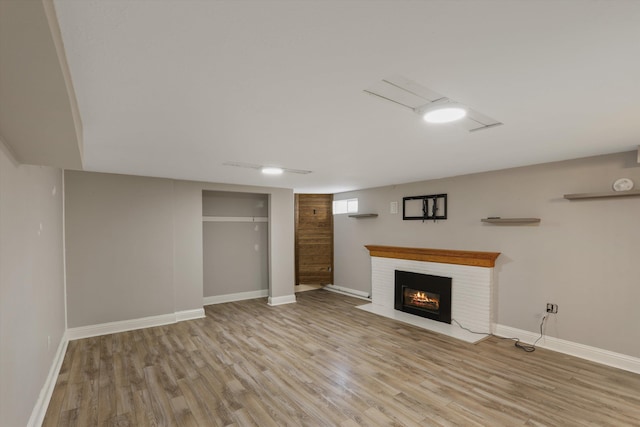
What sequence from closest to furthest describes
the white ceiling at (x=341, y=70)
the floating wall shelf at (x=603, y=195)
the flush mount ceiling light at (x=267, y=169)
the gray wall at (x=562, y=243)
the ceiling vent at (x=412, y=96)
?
the white ceiling at (x=341, y=70), the ceiling vent at (x=412, y=96), the floating wall shelf at (x=603, y=195), the gray wall at (x=562, y=243), the flush mount ceiling light at (x=267, y=169)

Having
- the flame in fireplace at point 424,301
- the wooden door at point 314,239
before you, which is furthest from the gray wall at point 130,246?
the flame in fireplace at point 424,301

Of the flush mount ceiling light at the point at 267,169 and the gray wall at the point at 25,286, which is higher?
the flush mount ceiling light at the point at 267,169

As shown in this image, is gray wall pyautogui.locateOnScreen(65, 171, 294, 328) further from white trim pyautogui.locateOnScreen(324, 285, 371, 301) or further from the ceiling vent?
the ceiling vent

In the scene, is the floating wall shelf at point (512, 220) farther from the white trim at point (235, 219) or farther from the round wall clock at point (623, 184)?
the white trim at point (235, 219)

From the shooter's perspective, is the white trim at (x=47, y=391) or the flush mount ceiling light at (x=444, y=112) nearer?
the flush mount ceiling light at (x=444, y=112)

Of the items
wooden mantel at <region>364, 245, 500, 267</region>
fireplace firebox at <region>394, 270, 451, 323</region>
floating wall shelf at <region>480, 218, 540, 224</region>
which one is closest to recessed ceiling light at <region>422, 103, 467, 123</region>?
floating wall shelf at <region>480, 218, 540, 224</region>

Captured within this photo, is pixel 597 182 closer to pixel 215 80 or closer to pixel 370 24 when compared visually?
pixel 370 24

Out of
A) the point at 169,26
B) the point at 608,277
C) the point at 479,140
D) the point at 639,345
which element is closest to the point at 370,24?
the point at 169,26

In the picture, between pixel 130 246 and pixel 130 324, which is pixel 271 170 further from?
pixel 130 324

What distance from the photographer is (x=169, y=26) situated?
1.16 metres

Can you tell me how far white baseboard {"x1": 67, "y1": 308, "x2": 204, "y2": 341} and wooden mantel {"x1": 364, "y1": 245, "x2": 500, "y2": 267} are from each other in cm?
346

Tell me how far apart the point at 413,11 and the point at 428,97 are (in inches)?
33.5

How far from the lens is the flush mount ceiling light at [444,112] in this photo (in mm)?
1973

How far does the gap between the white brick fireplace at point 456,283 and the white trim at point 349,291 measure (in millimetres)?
708
